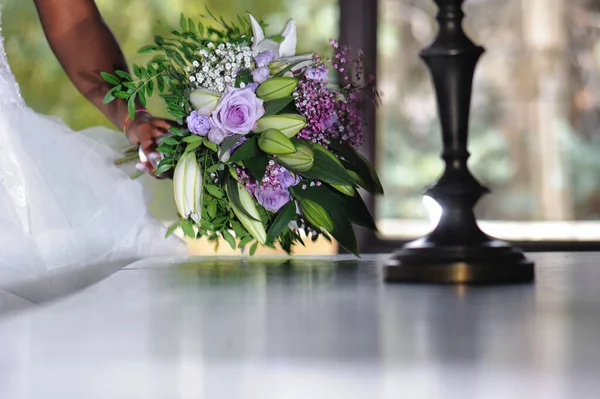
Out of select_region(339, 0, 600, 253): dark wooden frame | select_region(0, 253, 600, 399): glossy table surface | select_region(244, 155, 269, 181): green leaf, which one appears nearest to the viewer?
select_region(0, 253, 600, 399): glossy table surface

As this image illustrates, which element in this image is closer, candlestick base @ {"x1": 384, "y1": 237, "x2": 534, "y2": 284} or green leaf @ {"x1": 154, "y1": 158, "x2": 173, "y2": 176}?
candlestick base @ {"x1": 384, "y1": 237, "x2": 534, "y2": 284}

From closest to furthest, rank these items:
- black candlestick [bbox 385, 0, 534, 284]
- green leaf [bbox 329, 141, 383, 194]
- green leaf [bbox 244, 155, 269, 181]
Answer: black candlestick [bbox 385, 0, 534, 284], green leaf [bbox 244, 155, 269, 181], green leaf [bbox 329, 141, 383, 194]

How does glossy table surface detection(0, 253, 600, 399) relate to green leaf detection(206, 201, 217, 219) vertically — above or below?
below

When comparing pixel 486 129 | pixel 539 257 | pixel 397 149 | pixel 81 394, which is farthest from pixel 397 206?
pixel 81 394

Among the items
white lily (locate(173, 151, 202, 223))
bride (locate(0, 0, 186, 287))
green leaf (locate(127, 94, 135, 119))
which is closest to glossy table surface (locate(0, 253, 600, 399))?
white lily (locate(173, 151, 202, 223))

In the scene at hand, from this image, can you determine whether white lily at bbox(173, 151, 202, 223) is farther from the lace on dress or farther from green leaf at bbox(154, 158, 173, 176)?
the lace on dress

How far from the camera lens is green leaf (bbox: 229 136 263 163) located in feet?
3.02

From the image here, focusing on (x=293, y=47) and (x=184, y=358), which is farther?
(x=293, y=47)

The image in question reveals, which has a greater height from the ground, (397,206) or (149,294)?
(397,206)

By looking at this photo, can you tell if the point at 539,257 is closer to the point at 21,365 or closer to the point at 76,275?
the point at 76,275

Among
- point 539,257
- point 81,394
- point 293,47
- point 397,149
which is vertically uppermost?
point 397,149

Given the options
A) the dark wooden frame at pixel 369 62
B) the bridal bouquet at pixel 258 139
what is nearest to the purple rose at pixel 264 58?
the bridal bouquet at pixel 258 139

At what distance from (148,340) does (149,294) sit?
26 centimetres

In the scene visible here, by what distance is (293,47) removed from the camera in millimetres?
1074
